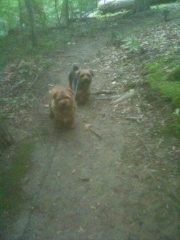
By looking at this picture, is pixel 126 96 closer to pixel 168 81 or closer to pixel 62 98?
pixel 168 81

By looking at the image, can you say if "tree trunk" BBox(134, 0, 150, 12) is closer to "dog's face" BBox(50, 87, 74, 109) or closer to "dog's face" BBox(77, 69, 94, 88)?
"dog's face" BBox(77, 69, 94, 88)

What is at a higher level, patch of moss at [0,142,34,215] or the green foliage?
the green foliage

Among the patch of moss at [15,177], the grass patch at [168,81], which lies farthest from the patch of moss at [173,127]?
the patch of moss at [15,177]

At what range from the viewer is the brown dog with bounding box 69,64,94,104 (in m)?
7.72

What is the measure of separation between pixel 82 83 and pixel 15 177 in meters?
3.81

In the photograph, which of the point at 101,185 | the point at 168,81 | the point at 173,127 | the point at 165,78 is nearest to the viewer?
the point at 101,185

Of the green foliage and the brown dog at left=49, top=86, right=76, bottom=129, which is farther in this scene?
the green foliage

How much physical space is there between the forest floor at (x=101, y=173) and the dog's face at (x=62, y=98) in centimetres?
81

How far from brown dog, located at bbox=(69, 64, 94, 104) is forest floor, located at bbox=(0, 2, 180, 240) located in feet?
1.06

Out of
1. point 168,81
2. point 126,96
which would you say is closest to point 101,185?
point 126,96

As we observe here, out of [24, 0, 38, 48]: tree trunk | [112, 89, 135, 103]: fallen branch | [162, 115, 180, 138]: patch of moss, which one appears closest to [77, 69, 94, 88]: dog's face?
[112, 89, 135, 103]: fallen branch

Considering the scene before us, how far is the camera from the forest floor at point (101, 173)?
12.8 ft

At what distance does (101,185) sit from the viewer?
4.70 m

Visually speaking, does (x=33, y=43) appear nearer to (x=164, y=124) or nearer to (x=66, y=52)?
(x=66, y=52)
